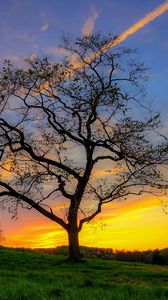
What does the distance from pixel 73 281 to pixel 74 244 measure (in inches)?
687

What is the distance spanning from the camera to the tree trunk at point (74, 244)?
1582 inches

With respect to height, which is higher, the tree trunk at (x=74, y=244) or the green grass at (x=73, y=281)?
the tree trunk at (x=74, y=244)

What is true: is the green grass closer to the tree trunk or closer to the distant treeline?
the tree trunk

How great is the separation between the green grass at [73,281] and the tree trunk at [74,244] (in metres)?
1.19

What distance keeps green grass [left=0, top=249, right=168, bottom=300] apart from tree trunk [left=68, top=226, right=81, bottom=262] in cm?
119

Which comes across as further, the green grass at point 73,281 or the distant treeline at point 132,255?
the distant treeline at point 132,255

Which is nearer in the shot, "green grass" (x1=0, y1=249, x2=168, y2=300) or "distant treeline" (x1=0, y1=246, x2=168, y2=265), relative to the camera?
"green grass" (x1=0, y1=249, x2=168, y2=300)

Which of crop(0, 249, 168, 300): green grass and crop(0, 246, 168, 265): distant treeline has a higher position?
crop(0, 246, 168, 265): distant treeline

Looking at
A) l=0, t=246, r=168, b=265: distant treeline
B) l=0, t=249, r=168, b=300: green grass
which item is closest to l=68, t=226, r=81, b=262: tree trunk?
l=0, t=249, r=168, b=300: green grass

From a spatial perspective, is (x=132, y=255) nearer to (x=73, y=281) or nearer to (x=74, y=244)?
(x=74, y=244)

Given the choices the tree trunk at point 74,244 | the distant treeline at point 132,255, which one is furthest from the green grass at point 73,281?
the distant treeline at point 132,255

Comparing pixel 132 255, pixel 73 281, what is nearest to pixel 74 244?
pixel 132 255

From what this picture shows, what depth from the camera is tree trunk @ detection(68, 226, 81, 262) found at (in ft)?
132

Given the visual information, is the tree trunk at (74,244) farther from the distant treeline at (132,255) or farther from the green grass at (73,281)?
the distant treeline at (132,255)
